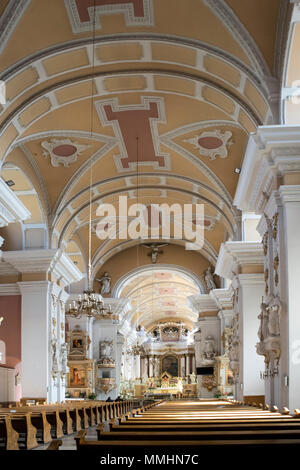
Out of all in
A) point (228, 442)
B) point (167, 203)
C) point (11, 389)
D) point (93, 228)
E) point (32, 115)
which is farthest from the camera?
point (93, 228)

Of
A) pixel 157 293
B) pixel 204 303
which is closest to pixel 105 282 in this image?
pixel 204 303

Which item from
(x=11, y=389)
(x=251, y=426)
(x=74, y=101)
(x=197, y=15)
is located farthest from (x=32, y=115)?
(x=251, y=426)

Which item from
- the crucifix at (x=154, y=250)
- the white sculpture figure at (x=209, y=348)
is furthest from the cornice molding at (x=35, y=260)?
the white sculpture figure at (x=209, y=348)

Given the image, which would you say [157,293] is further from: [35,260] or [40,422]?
[40,422]

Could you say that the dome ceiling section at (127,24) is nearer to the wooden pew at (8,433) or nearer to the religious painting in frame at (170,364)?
the wooden pew at (8,433)

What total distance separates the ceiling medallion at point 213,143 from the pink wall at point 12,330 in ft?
20.8

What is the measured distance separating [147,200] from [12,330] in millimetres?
5979

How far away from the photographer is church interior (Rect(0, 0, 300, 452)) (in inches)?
375

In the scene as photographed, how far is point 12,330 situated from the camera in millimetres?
17250

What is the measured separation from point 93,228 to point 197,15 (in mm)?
12831

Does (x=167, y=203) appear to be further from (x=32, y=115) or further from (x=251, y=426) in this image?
(x=251, y=426)

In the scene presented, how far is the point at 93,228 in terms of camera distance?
22.0 metres

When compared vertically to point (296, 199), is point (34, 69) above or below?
above

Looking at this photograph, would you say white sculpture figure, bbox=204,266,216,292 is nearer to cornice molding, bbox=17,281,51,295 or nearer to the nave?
cornice molding, bbox=17,281,51,295
